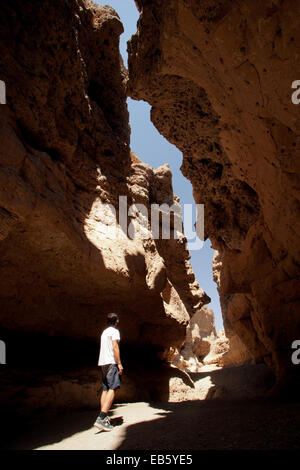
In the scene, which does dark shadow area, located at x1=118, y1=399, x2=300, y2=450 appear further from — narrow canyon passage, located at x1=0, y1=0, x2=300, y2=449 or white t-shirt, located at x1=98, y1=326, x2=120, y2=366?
white t-shirt, located at x1=98, y1=326, x2=120, y2=366

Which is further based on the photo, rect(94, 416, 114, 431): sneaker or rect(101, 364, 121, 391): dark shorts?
rect(101, 364, 121, 391): dark shorts

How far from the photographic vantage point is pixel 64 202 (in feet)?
15.8

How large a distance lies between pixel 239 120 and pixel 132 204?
153 inches

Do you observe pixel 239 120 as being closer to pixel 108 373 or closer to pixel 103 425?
pixel 108 373

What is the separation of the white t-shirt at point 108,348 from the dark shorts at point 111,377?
9 centimetres

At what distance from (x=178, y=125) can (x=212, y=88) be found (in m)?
2.06

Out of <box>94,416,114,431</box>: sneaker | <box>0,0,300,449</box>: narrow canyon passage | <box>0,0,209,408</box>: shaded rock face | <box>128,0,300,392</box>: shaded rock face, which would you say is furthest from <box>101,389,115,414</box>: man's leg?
<box>128,0,300,392</box>: shaded rock face

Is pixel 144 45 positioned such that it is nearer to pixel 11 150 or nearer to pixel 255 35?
pixel 255 35

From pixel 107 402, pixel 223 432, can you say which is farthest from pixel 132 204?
pixel 223 432

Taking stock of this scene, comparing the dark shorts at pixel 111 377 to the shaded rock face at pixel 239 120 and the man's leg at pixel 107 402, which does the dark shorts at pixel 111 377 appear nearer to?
the man's leg at pixel 107 402

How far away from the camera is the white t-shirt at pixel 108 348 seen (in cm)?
373

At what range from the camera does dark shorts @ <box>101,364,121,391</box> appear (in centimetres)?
363

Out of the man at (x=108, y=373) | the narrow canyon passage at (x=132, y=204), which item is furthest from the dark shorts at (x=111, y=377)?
the narrow canyon passage at (x=132, y=204)

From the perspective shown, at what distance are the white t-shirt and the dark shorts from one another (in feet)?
0.29
